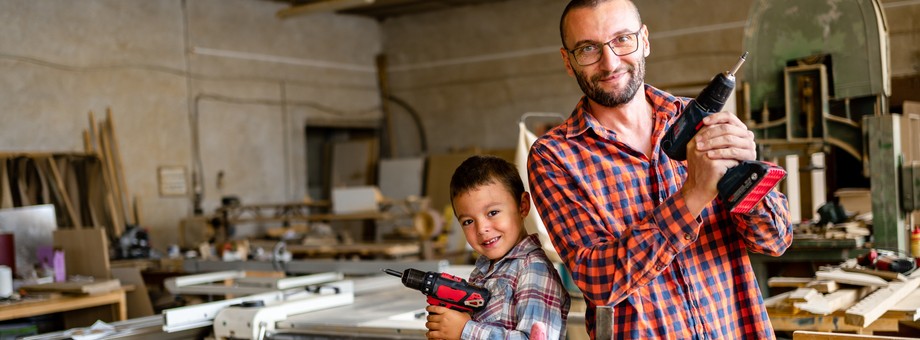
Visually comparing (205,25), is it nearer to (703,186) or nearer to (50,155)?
(50,155)

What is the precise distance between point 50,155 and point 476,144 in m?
5.22

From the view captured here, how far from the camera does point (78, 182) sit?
816 cm

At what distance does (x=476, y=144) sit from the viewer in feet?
36.8

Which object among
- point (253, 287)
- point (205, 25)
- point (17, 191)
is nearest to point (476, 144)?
point (205, 25)

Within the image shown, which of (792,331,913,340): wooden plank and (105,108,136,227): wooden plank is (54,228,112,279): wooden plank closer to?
(105,108,136,227): wooden plank

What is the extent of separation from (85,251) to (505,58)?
648cm

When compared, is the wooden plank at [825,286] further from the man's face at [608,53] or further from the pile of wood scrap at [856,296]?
the man's face at [608,53]

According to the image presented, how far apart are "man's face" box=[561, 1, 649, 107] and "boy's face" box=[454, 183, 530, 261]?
0.41 meters

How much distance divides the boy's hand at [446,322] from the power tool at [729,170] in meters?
0.58

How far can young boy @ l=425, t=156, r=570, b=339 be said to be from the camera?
5.75 ft

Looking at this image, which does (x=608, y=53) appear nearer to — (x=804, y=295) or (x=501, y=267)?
(x=501, y=267)

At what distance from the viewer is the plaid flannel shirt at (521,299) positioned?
5.71ft

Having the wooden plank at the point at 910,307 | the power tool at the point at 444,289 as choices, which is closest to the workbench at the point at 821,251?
the wooden plank at the point at 910,307

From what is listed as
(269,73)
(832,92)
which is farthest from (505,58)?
(832,92)
